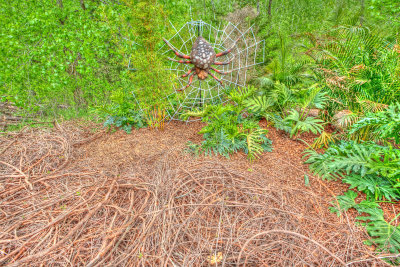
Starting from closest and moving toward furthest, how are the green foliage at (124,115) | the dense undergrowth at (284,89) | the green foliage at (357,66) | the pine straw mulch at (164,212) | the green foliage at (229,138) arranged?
the pine straw mulch at (164,212) → the dense undergrowth at (284,89) → the green foliage at (357,66) → the green foliage at (229,138) → the green foliage at (124,115)

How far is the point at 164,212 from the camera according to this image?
69.9 inches

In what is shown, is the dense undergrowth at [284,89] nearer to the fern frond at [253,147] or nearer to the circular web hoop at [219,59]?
the fern frond at [253,147]

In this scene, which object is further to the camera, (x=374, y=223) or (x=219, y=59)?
Result: (x=219, y=59)

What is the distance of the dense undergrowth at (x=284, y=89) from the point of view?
211 centimetres

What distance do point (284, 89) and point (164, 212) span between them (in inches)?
113

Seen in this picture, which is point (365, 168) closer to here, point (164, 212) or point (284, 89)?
point (284, 89)

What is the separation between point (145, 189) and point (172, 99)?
2246 millimetres

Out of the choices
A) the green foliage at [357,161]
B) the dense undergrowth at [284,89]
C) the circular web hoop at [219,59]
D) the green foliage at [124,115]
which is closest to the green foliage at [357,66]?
the dense undergrowth at [284,89]

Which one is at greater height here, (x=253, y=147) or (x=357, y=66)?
(x=357, y=66)

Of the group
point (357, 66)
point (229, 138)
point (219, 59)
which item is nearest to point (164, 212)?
point (229, 138)

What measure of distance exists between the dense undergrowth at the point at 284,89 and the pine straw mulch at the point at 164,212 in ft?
1.01

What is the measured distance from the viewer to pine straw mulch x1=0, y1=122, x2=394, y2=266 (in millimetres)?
1479

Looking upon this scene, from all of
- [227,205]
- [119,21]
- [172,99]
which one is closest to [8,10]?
[119,21]

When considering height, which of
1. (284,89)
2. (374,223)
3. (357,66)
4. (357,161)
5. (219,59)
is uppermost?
(357,66)
